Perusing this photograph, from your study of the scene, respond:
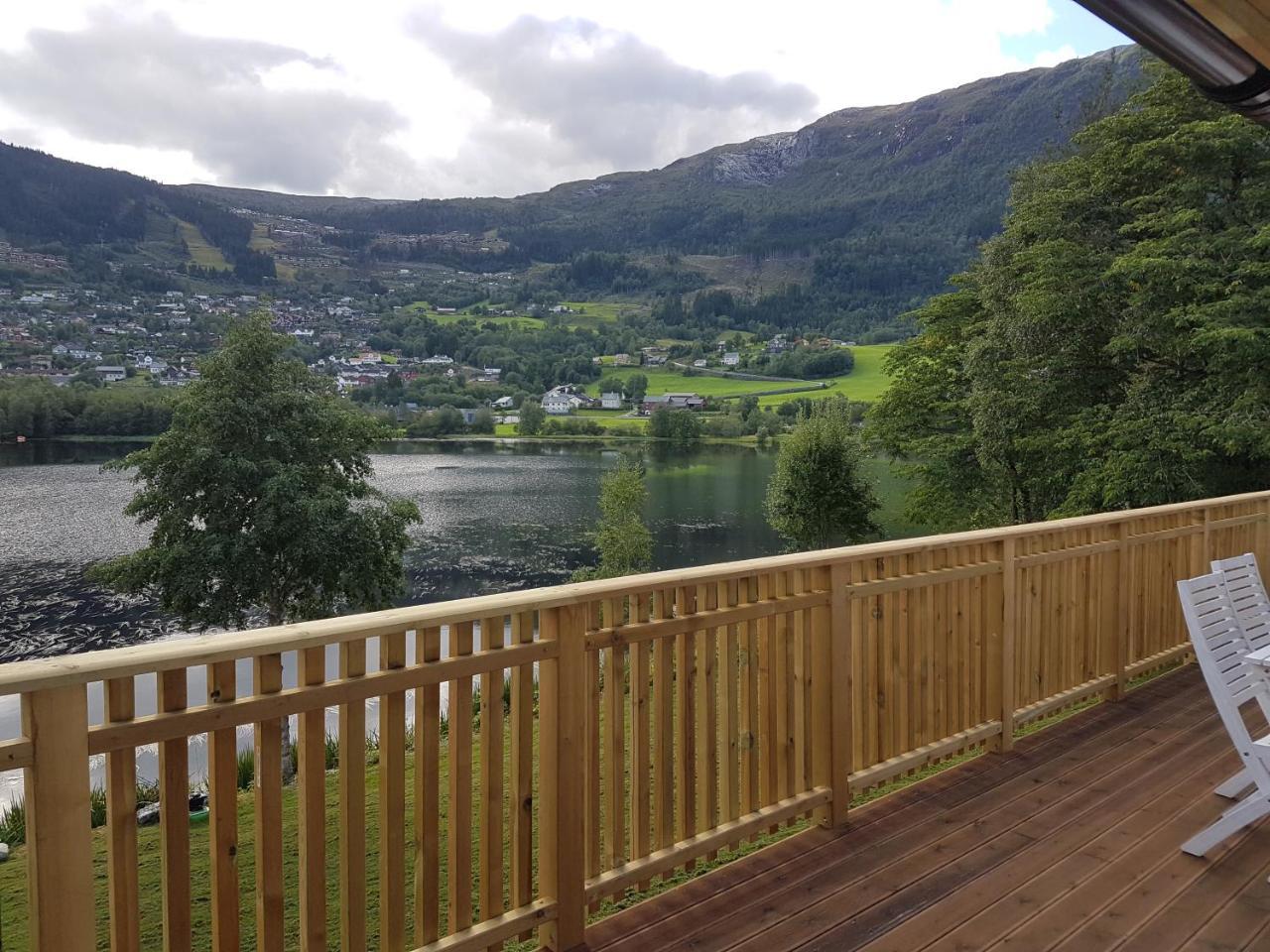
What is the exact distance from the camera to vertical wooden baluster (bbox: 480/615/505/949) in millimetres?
2188

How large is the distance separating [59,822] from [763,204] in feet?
407

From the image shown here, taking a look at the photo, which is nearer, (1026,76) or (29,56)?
(29,56)

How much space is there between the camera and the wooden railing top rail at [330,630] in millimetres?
1518

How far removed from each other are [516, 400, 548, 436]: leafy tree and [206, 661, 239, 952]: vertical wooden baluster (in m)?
46.2

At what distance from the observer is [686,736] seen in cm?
278

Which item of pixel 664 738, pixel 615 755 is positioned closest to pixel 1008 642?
pixel 664 738

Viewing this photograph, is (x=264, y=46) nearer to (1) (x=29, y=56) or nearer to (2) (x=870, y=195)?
(1) (x=29, y=56)

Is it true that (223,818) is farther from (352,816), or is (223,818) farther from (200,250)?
(200,250)

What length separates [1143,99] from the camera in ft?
51.8

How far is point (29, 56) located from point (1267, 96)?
1780 inches

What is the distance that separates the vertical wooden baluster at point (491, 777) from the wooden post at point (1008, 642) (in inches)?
98.8

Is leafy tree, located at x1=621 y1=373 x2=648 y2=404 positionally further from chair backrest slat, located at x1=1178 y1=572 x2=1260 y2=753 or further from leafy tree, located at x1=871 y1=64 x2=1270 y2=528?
chair backrest slat, located at x1=1178 y1=572 x2=1260 y2=753

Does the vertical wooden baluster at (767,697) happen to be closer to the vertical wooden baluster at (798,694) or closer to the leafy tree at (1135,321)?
the vertical wooden baluster at (798,694)

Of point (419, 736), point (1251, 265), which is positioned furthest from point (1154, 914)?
point (1251, 265)
